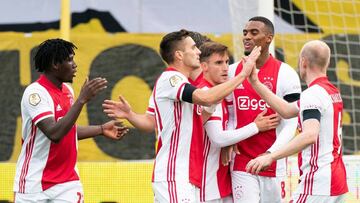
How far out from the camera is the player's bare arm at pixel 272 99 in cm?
848

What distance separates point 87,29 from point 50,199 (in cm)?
786

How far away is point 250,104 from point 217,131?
0.49m

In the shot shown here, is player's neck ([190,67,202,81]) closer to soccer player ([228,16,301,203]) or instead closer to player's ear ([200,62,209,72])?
player's ear ([200,62,209,72])

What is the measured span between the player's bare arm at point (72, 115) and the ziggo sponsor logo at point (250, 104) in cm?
134

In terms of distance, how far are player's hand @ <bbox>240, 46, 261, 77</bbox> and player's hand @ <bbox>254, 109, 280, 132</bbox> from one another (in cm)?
68

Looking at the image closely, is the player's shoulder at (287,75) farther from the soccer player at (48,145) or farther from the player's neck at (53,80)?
the player's neck at (53,80)

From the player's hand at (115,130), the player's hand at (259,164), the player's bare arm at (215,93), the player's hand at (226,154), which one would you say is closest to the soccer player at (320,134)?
the player's hand at (259,164)

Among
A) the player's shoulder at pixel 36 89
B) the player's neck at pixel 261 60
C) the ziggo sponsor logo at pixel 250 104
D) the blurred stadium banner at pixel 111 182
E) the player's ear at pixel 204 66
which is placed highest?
the player's neck at pixel 261 60

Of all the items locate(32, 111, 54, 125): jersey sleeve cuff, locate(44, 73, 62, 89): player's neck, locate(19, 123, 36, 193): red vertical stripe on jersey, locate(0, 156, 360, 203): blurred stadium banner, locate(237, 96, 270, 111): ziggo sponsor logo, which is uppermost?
locate(44, 73, 62, 89): player's neck

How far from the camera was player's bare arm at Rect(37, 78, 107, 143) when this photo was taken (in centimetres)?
841

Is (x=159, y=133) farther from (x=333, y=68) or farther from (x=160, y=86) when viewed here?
(x=333, y=68)

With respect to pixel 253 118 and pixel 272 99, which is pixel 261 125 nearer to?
pixel 253 118

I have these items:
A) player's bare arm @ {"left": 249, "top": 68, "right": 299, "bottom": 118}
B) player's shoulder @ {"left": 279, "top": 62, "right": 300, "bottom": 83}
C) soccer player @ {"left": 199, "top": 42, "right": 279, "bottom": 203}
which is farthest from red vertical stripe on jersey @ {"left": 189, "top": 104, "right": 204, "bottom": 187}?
player's shoulder @ {"left": 279, "top": 62, "right": 300, "bottom": 83}

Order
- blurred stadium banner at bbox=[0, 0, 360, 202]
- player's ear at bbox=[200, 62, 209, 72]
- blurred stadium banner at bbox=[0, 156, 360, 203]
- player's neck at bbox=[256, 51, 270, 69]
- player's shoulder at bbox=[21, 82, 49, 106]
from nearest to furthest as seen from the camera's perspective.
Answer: player's shoulder at bbox=[21, 82, 49, 106] → player's ear at bbox=[200, 62, 209, 72] → player's neck at bbox=[256, 51, 270, 69] → blurred stadium banner at bbox=[0, 156, 360, 203] → blurred stadium banner at bbox=[0, 0, 360, 202]
